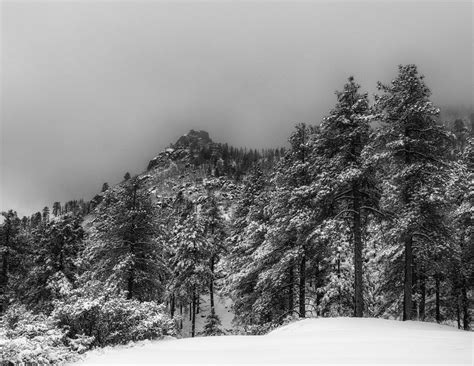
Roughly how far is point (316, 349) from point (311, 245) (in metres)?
9.92

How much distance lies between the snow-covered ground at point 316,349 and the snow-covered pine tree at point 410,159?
4557mm

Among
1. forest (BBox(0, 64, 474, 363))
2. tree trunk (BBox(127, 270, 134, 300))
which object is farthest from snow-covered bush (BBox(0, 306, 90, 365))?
tree trunk (BBox(127, 270, 134, 300))

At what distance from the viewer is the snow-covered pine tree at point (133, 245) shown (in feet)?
72.9

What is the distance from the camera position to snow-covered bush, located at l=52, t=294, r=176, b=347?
13570 mm

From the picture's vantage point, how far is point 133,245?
23047 mm

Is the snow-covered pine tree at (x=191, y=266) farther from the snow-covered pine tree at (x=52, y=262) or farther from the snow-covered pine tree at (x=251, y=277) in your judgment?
the snow-covered pine tree at (x=52, y=262)

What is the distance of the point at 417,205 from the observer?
16.2m

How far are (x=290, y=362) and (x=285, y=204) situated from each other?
13717mm

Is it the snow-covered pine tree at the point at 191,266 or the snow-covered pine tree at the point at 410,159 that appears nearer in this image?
the snow-covered pine tree at the point at 410,159

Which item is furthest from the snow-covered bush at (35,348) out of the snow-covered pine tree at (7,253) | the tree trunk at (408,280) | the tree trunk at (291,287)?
the snow-covered pine tree at (7,253)

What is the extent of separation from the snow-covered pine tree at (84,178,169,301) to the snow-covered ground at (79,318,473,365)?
9.56 metres

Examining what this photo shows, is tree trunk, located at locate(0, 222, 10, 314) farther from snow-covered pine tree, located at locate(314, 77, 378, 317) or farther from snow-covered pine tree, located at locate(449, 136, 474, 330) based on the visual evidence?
snow-covered pine tree, located at locate(449, 136, 474, 330)

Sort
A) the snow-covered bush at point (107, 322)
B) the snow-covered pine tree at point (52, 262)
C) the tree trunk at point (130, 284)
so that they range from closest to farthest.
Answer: the snow-covered bush at point (107, 322)
the tree trunk at point (130, 284)
the snow-covered pine tree at point (52, 262)

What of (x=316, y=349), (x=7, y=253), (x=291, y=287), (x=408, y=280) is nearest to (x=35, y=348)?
(x=316, y=349)
